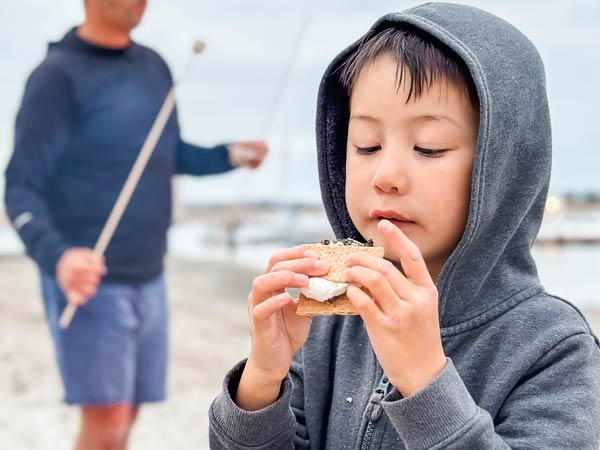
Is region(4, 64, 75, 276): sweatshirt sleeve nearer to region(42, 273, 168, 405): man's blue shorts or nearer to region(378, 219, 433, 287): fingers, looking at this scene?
region(42, 273, 168, 405): man's blue shorts

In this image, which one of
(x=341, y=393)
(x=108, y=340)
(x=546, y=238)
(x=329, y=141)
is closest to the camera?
(x=341, y=393)

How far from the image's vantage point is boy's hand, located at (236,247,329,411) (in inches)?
39.8

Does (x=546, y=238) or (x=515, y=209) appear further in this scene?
(x=546, y=238)

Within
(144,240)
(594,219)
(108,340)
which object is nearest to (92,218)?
(144,240)

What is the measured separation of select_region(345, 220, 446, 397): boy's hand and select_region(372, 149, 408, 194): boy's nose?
0.10m

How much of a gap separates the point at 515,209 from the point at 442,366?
30cm

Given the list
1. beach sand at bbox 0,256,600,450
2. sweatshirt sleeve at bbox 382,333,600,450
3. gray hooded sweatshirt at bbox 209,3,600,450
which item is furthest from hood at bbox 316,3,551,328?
beach sand at bbox 0,256,600,450

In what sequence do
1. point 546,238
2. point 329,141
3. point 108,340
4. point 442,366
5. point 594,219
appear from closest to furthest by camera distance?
point 442,366 → point 329,141 → point 108,340 → point 546,238 → point 594,219

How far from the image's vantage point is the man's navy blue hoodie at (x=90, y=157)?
232cm

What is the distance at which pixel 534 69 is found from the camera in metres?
1.12

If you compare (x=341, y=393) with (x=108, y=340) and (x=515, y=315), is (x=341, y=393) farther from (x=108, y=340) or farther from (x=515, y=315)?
(x=108, y=340)

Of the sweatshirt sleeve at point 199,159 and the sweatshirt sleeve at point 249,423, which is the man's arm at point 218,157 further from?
the sweatshirt sleeve at point 249,423

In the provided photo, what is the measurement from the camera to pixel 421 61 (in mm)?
1061

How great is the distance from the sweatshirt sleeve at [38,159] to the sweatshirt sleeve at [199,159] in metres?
0.42
